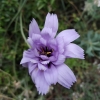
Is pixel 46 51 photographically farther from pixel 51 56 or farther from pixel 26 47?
pixel 26 47

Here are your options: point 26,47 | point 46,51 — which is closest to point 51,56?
point 46,51

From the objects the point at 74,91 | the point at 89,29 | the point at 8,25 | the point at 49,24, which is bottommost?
the point at 74,91

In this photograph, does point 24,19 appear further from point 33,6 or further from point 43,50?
point 43,50

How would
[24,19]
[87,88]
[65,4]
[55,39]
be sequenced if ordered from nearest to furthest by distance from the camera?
1. [55,39]
2. [87,88]
3. [24,19]
4. [65,4]

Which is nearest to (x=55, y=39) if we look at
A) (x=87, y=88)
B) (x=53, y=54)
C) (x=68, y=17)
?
(x=53, y=54)

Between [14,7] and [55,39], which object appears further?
[14,7]

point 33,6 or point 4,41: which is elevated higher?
point 33,6

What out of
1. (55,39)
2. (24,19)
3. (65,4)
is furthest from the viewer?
(65,4)
